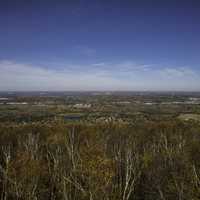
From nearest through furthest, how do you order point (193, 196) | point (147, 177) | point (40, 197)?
1. point (193, 196)
2. point (40, 197)
3. point (147, 177)

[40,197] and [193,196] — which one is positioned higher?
[193,196]

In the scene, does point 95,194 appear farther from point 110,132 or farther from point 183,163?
point 110,132

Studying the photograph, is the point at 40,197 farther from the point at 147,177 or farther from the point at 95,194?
the point at 147,177

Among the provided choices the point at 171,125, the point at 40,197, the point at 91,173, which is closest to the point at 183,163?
the point at 91,173

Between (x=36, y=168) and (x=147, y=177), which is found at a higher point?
(x=36, y=168)

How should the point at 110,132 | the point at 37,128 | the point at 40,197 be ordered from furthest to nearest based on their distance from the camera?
the point at 37,128, the point at 110,132, the point at 40,197

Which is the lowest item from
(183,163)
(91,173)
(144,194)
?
(144,194)

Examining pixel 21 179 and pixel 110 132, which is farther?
pixel 110 132

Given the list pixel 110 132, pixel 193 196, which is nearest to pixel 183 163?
pixel 193 196

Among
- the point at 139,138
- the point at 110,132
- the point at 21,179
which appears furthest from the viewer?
the point at 110,132
